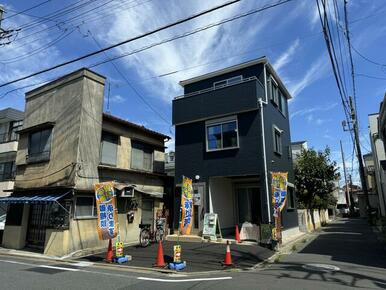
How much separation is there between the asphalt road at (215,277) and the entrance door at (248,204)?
22.0 ft

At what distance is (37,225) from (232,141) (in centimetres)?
1100

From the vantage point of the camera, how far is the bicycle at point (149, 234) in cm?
1507

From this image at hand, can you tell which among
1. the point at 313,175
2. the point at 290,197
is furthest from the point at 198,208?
the point at 313,175

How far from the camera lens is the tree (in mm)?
26312

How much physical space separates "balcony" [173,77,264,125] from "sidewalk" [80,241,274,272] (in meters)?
7.06

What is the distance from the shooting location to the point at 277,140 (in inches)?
766

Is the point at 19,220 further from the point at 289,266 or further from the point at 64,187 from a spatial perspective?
the point at 289,266

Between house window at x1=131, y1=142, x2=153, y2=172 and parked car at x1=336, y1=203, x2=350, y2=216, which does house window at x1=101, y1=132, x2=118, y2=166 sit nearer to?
house window at x1=131, y1=142, x2=153, y2=172

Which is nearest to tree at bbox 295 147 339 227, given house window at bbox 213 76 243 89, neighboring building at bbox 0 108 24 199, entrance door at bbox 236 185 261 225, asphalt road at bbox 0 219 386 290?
entrance door at bbox 236 185 261 225

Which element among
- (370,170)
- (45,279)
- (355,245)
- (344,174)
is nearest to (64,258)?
(45,279)

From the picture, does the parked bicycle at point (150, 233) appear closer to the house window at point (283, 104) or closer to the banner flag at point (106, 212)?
the banner flag at point (106, 212)

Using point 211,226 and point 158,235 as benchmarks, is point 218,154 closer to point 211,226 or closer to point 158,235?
point 211,226

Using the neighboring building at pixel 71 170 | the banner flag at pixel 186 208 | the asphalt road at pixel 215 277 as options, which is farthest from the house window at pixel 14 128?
the banner flag at pixel 186 208

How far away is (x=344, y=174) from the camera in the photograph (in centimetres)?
4791
